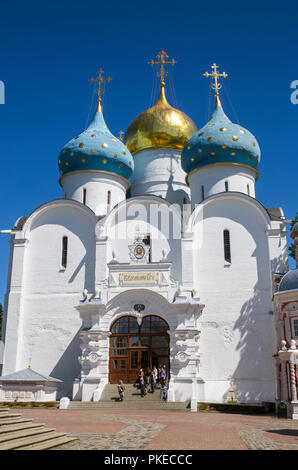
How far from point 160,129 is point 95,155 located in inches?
204

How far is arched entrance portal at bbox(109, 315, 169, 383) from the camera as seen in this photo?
18.7 metres

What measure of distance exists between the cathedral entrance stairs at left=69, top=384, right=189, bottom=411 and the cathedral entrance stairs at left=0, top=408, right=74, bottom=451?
7497mm

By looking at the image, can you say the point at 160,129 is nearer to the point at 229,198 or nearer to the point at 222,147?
the point at 222,147

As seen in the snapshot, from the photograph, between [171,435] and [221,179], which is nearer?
[171,435]

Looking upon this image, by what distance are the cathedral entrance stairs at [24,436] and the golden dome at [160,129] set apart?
64.2 ft

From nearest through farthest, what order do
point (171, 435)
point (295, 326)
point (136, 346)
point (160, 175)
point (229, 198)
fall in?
point (171, 435) → point (295, 326) → point (136, 346) → point (229, 198) → point (160, 175)

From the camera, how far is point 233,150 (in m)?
22.3

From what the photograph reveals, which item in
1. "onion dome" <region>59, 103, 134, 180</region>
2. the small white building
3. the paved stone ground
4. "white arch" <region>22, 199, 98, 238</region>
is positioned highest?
"onion dome" <region>59, 103, 134, 180</region>

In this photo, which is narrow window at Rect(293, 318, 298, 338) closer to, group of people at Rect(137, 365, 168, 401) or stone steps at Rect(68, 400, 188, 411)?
stone steps at Rect(68, 400, 188, 411)

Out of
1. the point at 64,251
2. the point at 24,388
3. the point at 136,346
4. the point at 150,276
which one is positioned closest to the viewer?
the point at 24,388

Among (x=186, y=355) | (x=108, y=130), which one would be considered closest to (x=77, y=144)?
(x=108, y=130)

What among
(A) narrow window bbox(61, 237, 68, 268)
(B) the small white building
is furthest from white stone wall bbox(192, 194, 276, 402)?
(B) the small white building

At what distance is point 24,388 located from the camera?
693 inches

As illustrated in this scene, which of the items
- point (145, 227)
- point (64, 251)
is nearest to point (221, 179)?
point (145, 227)
